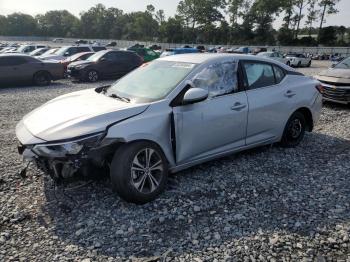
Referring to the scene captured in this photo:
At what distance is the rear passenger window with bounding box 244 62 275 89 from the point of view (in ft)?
17.0

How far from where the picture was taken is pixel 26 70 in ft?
48.5

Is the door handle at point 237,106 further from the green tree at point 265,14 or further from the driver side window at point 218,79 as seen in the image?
the green tree at point 265,14

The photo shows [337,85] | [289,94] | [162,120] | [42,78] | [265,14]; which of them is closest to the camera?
[162,120]

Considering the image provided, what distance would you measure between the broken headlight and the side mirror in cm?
119

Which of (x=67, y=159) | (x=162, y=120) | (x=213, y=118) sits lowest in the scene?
(x=67, y=159)

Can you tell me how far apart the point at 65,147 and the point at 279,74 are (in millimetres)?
3658

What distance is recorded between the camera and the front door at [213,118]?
14.2ft

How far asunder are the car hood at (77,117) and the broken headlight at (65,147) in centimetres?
7

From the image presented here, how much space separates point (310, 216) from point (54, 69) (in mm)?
14046

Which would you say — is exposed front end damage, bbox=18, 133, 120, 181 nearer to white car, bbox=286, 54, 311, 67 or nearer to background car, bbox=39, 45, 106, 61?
background car, bbox=39, 45, 106, 61

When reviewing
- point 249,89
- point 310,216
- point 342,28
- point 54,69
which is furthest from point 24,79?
point 342,28

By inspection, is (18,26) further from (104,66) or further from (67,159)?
(67,159)

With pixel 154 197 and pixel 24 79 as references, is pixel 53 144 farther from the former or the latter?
pixel 24 79

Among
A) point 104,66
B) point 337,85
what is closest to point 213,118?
point 337,85
